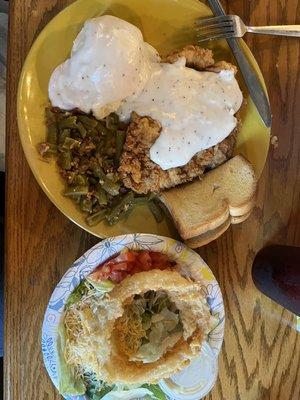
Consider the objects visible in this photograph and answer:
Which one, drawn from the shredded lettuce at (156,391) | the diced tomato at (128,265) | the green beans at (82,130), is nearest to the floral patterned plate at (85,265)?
the diced tomato at (128,265)

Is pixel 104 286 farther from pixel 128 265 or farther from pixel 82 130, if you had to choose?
pixel 82 130

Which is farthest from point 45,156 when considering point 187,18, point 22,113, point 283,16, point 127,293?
point 283,16

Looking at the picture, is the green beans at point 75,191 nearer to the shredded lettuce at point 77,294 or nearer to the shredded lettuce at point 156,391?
the shredded lettuce at point 77,294

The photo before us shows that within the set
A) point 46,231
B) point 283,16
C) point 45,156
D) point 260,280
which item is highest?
point 283,16

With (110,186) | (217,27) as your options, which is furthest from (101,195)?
(217,27)

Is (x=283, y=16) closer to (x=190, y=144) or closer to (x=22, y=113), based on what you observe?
(x=190, y=144)

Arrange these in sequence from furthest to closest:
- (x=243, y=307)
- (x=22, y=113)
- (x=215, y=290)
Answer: (x=243, y=307)
(x=215, y=290)
(x=22, y=113)
